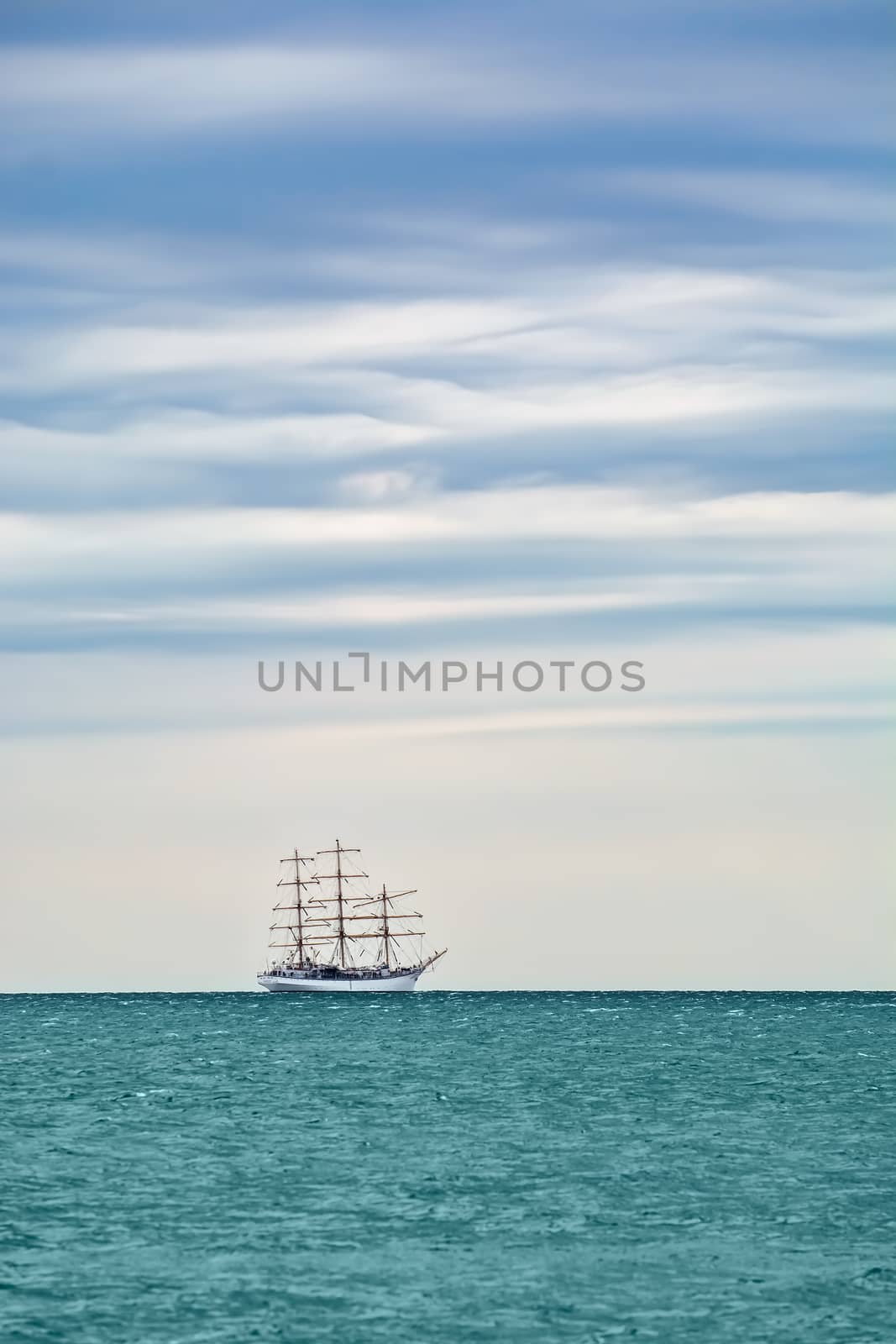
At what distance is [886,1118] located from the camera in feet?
238

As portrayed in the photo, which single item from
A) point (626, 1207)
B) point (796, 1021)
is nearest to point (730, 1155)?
point (626, 1207)

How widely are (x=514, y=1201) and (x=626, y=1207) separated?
3.22 m

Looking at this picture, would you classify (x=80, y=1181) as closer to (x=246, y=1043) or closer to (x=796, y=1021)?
(x=246, y=1043)

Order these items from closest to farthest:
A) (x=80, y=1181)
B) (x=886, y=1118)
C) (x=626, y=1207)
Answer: (x=626, y=1207)
(x=80, y=1181)
(x=886, y=1118)

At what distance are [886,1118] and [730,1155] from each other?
49.2 feet

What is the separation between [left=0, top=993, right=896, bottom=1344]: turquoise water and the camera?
3659 centimetres

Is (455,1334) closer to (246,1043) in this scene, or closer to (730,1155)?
(730,1155)

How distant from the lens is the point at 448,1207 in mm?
48969

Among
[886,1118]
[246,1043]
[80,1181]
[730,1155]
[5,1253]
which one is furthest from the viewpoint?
[246,1043]

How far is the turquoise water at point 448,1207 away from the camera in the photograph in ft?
120

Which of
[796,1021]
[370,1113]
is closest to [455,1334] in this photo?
[370,1113]

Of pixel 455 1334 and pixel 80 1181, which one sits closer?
pixel 455 1334

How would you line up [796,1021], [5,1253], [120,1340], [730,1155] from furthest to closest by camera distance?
[796,1021] < [730,1155] < [5,1253] < [120,1340]

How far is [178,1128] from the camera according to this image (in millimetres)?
67375
